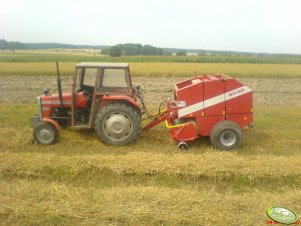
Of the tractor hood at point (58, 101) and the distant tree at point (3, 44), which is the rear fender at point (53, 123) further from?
the distant tree at point (3, 44)

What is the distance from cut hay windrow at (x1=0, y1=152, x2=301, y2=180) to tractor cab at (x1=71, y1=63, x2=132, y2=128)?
1.60 metres

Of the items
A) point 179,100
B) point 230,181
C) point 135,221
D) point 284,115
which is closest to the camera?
point 135,221

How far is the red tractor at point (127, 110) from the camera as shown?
317 inches

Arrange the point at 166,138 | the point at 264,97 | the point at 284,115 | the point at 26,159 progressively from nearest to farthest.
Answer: the point at 26,159 < the point at 166,138 < the point at 284,115 < the point at 264,97

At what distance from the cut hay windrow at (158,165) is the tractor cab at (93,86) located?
5.24ft

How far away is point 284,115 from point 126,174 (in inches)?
305

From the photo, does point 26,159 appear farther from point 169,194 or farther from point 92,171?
point 169,194

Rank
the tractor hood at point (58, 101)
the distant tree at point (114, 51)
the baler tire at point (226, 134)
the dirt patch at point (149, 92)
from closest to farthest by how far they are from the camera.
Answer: the baler tire at point (226, 134) < the tractor hood at point (58, 101) < the dirt patch at point (149, 92) < the distant tree at point (114, 51)

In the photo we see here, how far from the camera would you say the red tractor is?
317 inches

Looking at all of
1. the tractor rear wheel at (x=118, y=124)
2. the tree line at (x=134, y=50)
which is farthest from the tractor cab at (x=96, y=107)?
the tree line at (x=134, y=50)

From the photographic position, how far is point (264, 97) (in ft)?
59.2

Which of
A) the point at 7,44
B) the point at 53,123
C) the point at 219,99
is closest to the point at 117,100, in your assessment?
the point at 53,123

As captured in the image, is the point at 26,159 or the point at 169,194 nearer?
the point at 169,194

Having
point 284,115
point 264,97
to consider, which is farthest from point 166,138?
point 264,97
